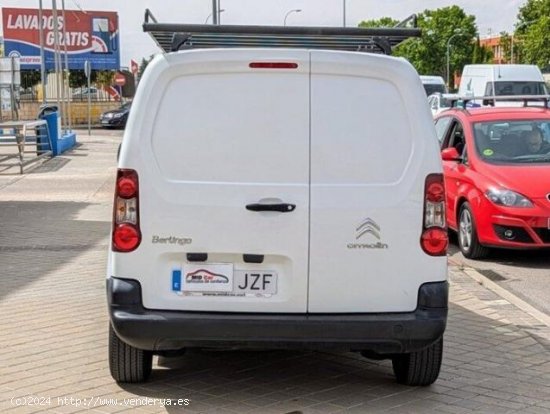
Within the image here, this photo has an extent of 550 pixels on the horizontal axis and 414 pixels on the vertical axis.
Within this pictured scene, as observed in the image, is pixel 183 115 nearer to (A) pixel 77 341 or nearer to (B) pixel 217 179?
(B) pixel 217 179

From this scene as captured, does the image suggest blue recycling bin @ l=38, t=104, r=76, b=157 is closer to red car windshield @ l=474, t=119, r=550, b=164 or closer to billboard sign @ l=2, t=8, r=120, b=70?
red car windshield @ l=474, t=119, r=550, b=164

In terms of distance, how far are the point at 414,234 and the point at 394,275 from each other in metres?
0.24

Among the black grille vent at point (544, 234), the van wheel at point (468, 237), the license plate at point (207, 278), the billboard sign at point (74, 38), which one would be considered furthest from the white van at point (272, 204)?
the billboard sign at point (74, 38)

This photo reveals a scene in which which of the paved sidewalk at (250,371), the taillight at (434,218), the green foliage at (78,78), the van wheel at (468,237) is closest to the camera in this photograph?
the taillight at (434,218)

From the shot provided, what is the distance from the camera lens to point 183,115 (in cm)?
454

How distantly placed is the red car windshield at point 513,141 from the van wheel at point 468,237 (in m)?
0.65

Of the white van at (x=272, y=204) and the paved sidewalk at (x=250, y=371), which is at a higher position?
the white van at (x=272, y=204)

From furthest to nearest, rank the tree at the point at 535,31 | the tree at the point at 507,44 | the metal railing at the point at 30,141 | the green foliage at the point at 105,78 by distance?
the tree at the point at 507,44, the tree at the point at 535,31, the green foliage at the point at 105,78, the metal railing at the point at 30,141

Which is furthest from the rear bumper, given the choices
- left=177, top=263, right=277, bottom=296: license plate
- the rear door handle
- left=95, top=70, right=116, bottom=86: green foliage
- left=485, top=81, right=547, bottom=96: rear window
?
left=95, top=70, right=116, bottom=86: green foliage

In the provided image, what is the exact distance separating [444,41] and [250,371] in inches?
3850

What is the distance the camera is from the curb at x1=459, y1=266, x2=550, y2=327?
282 inches

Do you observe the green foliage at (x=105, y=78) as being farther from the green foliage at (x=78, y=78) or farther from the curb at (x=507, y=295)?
the curb at (x=507, y=295)

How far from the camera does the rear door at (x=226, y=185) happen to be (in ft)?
14.8

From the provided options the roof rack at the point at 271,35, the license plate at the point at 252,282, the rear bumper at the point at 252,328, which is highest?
the roof rack at the point at 271,35
